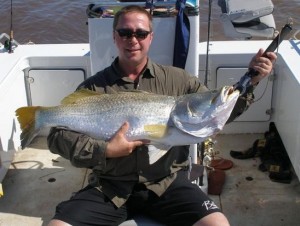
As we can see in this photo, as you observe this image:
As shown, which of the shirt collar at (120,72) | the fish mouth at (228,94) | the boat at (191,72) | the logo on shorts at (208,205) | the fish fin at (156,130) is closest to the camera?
the fish mouth at (228,94)

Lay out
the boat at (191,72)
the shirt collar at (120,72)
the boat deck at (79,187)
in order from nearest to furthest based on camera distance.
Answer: the shirt collar at (120,72), the boat at (191,72), the boat deck at (79,187)

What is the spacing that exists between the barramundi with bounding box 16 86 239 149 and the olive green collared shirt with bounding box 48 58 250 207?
11cm

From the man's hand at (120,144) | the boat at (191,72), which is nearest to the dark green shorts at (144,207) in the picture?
the boat at (191,72)

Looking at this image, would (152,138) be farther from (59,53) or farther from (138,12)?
(59,53)

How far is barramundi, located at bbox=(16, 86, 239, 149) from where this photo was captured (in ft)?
8.29

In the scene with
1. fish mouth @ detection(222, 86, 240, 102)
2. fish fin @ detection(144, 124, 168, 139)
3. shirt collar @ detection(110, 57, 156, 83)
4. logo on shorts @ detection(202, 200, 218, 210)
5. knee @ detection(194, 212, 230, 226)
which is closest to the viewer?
fish mouth @ detection(222, 86, 240, 102)

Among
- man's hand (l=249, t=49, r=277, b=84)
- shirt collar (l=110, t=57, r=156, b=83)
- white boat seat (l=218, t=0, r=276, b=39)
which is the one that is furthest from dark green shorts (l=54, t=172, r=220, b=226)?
white boat seat (l=218, t=0, r=276, b=39)

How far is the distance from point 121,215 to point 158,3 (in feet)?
5.33

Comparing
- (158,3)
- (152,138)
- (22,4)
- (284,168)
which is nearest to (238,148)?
(284,168)

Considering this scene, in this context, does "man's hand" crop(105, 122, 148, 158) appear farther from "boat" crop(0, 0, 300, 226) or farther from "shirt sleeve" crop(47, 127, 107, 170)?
"boat" crop(0, 0, 300, 226)

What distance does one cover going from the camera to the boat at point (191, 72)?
3.56 m

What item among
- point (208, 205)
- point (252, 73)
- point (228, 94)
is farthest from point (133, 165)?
point (252, 73)

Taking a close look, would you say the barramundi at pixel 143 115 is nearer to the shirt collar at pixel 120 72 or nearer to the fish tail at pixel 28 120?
the fish tail at pixel 28 120

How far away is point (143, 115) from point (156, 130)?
12cm
